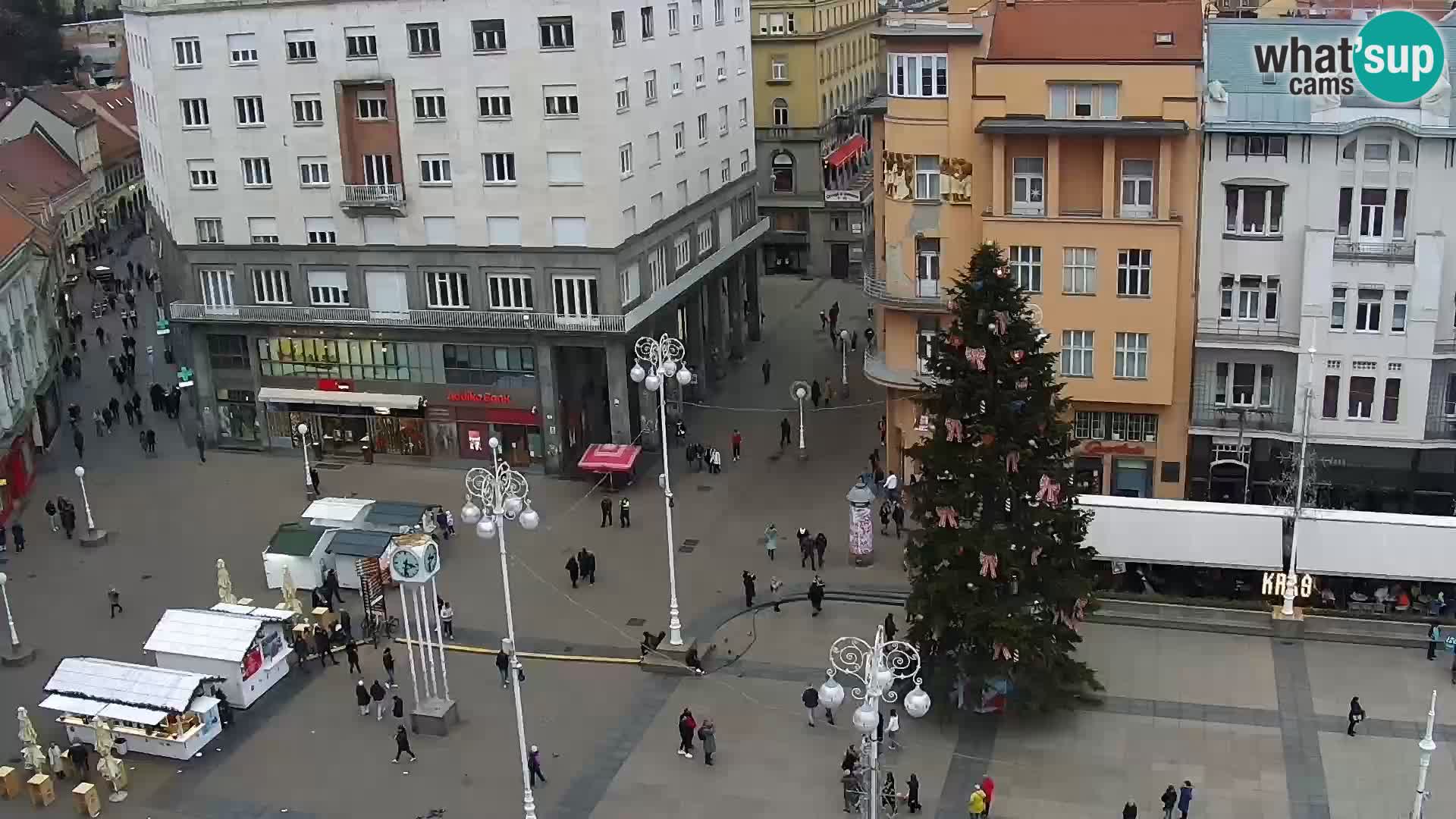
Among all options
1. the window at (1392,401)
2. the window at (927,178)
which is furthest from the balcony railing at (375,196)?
the window at (1392,401)

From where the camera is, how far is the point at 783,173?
94.3 meters

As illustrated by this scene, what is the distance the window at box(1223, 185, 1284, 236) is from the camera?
159 feet

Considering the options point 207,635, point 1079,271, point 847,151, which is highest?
point 1079,271

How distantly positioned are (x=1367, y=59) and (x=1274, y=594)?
17023 millimetres

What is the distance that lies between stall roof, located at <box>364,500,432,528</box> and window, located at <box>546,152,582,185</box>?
13.8 meters

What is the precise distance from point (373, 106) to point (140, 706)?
2776cm

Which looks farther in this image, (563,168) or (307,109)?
(307,109)

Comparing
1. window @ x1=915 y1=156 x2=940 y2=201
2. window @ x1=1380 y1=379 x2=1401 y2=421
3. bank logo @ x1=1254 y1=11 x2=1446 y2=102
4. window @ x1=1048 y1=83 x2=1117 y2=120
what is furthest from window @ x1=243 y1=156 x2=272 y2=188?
window @ x1=1380 y1=379 x2=1401 y2=421

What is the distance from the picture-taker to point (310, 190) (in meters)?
60.9

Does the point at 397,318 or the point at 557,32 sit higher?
the point at 557,32

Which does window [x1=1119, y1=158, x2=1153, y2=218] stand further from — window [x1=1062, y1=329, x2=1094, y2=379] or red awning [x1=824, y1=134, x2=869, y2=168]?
red awning [x1=824, y1=134, x2=869, y2=168]

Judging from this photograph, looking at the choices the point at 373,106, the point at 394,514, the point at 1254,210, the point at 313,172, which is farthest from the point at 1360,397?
the point at 313,172

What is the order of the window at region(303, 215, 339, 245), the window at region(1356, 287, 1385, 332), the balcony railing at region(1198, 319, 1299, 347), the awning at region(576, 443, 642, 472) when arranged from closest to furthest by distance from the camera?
the window at region(1356, 287, 1385, 332)
the balcony railing at region(1198, 319, 1299, 347)
the awning at region(576, 443, 642, 472)
the window at region(303, 215, 339, 245)

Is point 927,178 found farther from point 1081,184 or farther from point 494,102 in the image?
point 494,102
